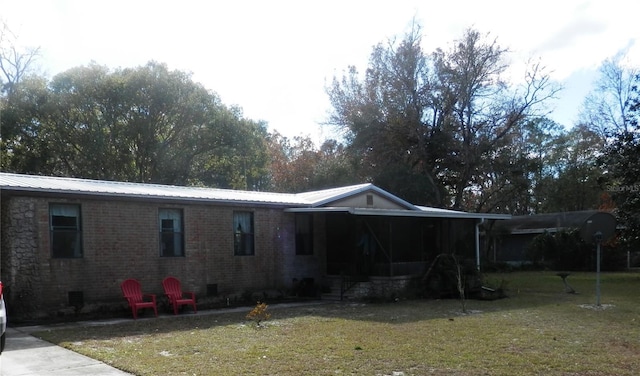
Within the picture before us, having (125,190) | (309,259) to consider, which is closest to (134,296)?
(125,190)

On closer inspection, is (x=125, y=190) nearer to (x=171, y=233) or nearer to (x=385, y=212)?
(x=171, y=233)

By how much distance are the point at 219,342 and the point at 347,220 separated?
10.0m

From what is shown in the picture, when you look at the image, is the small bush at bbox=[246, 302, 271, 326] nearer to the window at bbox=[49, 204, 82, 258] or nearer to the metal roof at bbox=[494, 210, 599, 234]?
the window at bbox=[49, 204, 82, 258]

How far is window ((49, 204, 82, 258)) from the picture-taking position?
12930mm

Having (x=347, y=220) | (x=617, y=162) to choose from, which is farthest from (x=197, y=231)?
(x=617, y=162)

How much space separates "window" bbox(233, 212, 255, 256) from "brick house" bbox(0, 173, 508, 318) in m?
0.03

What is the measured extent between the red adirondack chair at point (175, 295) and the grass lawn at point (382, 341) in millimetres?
331

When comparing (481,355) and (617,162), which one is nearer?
(481,355)

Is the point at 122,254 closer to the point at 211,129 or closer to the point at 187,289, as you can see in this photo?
the point at 187,289

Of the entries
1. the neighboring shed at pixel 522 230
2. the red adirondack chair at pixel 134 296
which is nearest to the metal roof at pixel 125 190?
the red adirondack chair at pixel 134 296

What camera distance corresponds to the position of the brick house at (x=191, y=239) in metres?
12.5

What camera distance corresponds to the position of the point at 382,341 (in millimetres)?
9156

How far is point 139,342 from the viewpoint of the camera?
9.37 meters

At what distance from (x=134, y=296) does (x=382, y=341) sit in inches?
271
